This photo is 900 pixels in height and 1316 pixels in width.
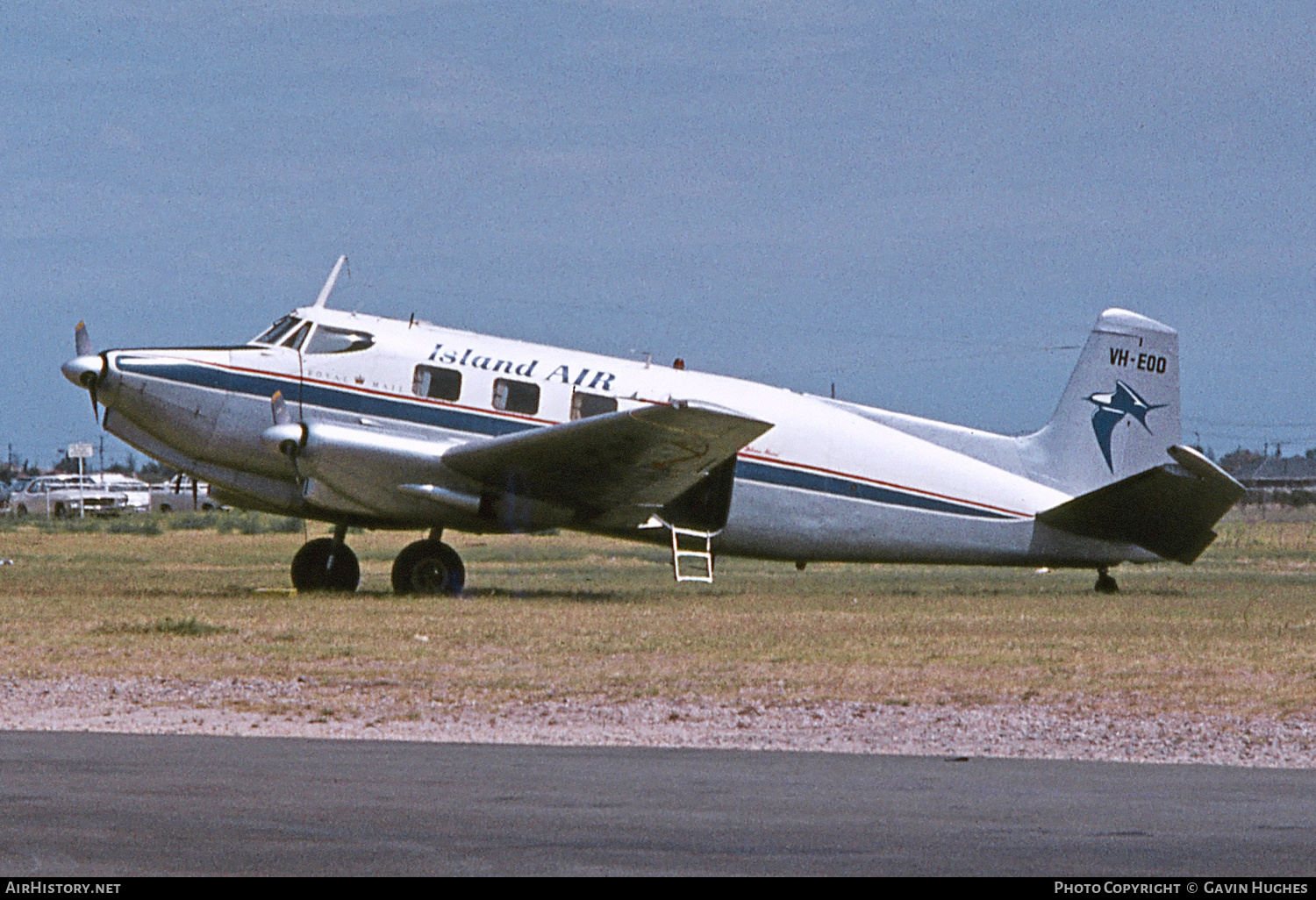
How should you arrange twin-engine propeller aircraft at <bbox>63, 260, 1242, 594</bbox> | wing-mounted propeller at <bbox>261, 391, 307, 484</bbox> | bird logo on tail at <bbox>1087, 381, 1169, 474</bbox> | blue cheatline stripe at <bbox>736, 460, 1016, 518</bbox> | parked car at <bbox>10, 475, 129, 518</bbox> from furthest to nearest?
parked car at <bbox>10, 475, 129, 518</bbox> → bird logo on tail at <bbox>1087, 381, 1169, 474</bbox> → blue cheatline stripe at <bbox>736, 460, 1016, 518</bbox> → twin-engine propeller aircraft at <bbox>63, 260, 1242, 594</bbox> → wing-mounted propeller at <bbox>261, 391, 307, 484</bbox>

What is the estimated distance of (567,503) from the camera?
82.0ft

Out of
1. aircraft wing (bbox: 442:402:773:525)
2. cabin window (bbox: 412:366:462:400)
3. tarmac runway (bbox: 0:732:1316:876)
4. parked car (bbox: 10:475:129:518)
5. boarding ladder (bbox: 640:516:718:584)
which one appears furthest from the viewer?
parked car (bbox: 10:475:129:518)

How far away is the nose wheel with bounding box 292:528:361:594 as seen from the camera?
1009 inches

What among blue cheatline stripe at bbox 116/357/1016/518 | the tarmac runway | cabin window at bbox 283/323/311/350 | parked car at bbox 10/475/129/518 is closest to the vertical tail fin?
blue cheatline stripe at bbox 116/357/1016/518

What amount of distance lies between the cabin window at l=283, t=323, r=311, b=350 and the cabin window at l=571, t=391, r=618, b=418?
13.0 ft

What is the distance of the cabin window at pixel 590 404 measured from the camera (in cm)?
2514

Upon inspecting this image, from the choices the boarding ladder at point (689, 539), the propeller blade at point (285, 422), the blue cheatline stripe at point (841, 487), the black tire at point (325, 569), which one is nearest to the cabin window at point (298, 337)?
the propeller blade at point (285, 422)

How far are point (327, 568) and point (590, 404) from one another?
4658mm

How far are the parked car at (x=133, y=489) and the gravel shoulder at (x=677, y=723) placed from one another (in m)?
80.2

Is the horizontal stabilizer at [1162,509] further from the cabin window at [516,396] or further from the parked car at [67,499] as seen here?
the parked car at [67,499]

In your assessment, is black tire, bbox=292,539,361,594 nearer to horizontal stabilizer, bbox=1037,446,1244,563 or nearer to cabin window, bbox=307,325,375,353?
cabin window, bbox=307,325,375,353

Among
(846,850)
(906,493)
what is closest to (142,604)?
(906,493)

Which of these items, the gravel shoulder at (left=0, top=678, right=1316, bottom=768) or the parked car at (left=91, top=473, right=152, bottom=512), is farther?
the parked car at (left=91, top=473, right=152, bottom=512)

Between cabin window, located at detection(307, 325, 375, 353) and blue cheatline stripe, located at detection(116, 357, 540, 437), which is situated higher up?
cabin window, located at detection(307, 325, 375, 353)
